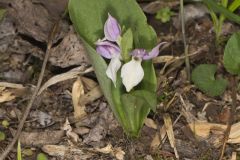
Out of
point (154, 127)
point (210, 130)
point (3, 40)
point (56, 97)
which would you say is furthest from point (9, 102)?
point (210, 130)

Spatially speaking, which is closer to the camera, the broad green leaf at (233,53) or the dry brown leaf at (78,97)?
the broad green leaf at (233,53)

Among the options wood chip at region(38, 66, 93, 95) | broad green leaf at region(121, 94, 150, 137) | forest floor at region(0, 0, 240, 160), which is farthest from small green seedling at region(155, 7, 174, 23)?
broad green leaf at region(121, 94, 150, 137)

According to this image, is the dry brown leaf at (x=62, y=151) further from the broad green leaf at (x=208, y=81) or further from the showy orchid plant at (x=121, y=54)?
the broad green leaf at (x=208, y=81)

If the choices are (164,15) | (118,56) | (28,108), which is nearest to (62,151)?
(28,108)

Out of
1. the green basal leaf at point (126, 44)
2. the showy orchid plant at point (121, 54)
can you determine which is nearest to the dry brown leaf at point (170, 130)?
the showy orchid plant at point (121, 54)

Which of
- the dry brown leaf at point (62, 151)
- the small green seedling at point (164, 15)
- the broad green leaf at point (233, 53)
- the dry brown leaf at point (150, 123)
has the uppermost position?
the broad green leaf at point (233, 53)

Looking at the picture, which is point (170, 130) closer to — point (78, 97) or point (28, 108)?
point (78, 97)
